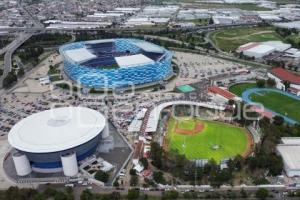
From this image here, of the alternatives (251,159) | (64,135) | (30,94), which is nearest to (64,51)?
(30,94)

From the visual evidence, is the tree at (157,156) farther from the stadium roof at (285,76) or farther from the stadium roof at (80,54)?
the stadium roof at (80,54)

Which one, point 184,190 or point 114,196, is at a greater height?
point 114,196

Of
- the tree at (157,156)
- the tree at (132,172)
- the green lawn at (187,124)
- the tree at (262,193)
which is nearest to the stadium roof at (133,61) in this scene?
the green lawn at (187,124)

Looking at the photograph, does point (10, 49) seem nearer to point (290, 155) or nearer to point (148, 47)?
point (148, 47)

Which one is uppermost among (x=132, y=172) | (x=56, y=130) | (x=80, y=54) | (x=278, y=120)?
(x=80, y=54)

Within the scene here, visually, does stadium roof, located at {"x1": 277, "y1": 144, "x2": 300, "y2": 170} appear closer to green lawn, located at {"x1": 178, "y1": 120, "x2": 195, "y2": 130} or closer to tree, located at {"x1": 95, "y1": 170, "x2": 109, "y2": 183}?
green lawn, located at {"x1": 178, "y1": 120, "x2": 195, "y2": 130}

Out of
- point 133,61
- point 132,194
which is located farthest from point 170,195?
point 133,61

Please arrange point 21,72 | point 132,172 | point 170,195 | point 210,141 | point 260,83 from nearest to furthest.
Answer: point 170,195 → point 132,172 → point 210,141 → point 260,83 → point 21,72
